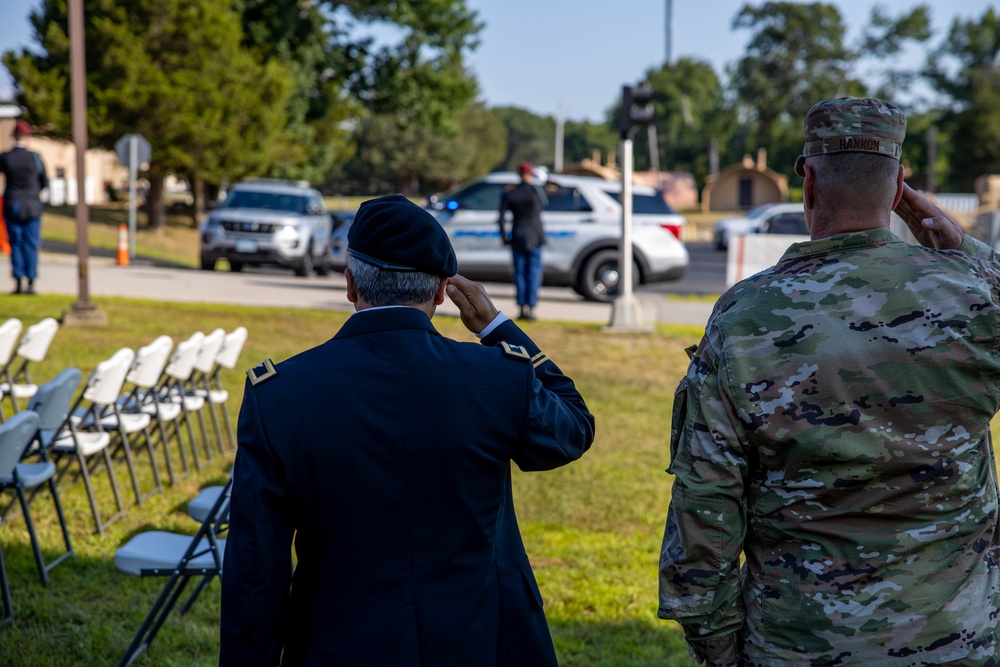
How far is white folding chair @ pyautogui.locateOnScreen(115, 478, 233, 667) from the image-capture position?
383 cm

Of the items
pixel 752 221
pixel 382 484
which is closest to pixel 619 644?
pixel 382 484

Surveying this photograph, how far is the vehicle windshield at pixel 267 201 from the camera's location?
20047 millimetres

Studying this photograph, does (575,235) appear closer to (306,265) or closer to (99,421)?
(306,265)

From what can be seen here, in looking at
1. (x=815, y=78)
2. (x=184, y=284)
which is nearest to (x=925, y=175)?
(x=815, y=78)

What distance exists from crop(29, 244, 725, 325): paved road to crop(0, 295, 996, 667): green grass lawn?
375cm

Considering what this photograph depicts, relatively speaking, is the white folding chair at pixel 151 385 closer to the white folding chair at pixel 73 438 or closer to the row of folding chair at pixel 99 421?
the row of folding chair at pixel 99 421

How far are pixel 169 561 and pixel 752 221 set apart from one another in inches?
1295

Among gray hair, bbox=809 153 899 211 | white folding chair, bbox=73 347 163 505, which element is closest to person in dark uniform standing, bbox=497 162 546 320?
white folding chair, bbox=73 347 163 505

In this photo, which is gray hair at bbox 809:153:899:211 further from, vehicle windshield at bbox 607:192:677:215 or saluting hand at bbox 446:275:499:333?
vehicle windshield at bbox 607:192:677:215

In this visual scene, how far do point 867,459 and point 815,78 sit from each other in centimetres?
8990

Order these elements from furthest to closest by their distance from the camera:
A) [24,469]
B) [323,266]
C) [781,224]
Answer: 1. [781,224]
2. [323,266]
3. [24,469]

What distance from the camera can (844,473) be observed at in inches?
84.0

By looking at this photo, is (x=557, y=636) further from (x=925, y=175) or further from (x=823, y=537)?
(x=925, y=175)

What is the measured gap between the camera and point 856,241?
2215 millimetres
